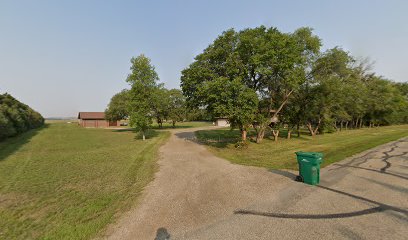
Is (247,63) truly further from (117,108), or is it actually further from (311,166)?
(117,108)

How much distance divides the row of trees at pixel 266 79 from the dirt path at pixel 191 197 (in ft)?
20.2

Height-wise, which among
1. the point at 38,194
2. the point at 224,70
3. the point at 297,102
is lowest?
the point at 38,194

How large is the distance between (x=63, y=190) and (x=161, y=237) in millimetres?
6179

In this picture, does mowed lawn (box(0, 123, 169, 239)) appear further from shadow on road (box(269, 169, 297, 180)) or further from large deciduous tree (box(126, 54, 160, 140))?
large deciduous tree (box(126, 54, 160, 140))

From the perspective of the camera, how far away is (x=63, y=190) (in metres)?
8.54

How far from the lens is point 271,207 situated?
6.12m

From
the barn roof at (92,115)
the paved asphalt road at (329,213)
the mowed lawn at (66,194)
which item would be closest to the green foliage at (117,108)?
the barn roof at (92,115)

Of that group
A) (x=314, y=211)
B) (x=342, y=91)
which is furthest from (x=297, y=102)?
(x=314, y=211)

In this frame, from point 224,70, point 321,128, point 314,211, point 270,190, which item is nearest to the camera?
point 314,211

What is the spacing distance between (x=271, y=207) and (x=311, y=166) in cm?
292

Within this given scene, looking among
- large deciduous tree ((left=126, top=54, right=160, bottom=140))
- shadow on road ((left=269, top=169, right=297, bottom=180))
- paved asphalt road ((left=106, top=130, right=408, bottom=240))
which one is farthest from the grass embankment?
large deciduous tree ((left=126, top=54, right=160, bottom=140))

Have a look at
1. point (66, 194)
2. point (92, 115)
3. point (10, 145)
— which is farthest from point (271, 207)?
point (92, 115)

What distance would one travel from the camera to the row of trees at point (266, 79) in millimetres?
15578

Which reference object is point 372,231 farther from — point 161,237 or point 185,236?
point 161,237
